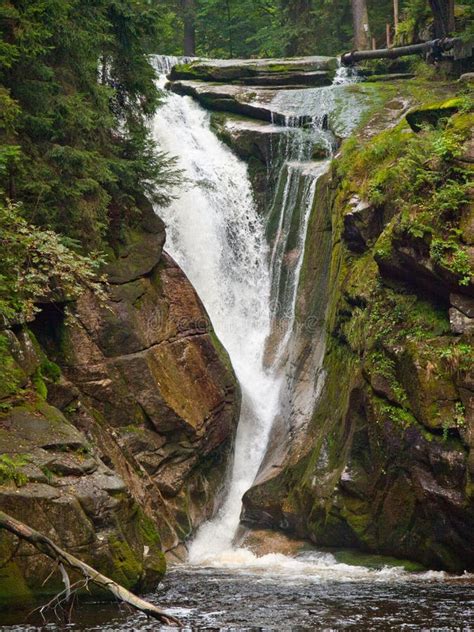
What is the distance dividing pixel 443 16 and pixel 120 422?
53.3 feet

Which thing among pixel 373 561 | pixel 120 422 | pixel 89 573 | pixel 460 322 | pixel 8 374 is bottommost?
pixel 373 561

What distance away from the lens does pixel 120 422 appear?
1639cm

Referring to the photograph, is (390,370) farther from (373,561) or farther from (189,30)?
(189,30)

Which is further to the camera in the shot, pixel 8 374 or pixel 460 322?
pixel 460 322

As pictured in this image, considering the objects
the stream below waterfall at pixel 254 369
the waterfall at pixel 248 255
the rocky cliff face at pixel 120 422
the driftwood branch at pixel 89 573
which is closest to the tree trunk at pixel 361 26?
the stream below waterfall at pixel 254 369

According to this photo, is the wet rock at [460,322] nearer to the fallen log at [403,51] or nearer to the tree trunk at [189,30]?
the fallen log at [403,51]

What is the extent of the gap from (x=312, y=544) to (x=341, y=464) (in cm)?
161

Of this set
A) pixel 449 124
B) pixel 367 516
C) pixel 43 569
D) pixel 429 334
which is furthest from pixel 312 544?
pixel 449 124

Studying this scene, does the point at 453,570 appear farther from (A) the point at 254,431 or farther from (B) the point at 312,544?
(A) the point at 254,431

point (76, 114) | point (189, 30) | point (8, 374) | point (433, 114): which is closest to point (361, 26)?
point (189, 30)

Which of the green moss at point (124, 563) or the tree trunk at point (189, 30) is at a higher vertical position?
the tree trunk at point (189, 30)

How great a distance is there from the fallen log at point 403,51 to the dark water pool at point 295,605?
55.6 ft

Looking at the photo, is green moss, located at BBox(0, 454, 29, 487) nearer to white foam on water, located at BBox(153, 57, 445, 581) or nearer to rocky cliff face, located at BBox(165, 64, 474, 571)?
white foam on water, located at BBox(153, 57, 445, 581)

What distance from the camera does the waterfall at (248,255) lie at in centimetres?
1947
